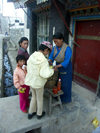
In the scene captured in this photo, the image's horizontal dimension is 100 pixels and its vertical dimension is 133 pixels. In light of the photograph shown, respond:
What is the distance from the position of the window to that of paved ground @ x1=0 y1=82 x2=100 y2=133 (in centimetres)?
330

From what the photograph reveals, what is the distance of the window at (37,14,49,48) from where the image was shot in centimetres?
576

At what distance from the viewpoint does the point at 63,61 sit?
2.97m

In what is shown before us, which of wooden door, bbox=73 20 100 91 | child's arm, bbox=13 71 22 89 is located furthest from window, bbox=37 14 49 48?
child's arm, bbox=13 71 22 89

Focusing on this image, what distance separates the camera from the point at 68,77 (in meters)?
3.15

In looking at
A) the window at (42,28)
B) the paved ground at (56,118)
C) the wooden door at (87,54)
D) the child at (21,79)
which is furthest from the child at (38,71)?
the window at (42,28)

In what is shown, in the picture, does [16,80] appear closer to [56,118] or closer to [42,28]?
[56,118]

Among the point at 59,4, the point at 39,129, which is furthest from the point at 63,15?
the point at 39,129

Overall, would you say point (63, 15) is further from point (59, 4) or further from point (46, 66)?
point (46, 66)

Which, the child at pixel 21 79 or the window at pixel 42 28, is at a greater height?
the window at pixel 42 28

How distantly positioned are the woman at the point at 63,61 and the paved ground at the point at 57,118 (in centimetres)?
39

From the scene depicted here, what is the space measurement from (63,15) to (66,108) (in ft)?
8.95

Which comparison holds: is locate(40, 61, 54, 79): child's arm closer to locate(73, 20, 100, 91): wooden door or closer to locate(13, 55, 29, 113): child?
locate(13, 55, 29, 113): child

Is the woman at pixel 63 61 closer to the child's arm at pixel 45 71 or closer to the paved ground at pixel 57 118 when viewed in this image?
the paved ground at pixel 57 118

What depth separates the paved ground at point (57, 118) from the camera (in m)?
2.64
